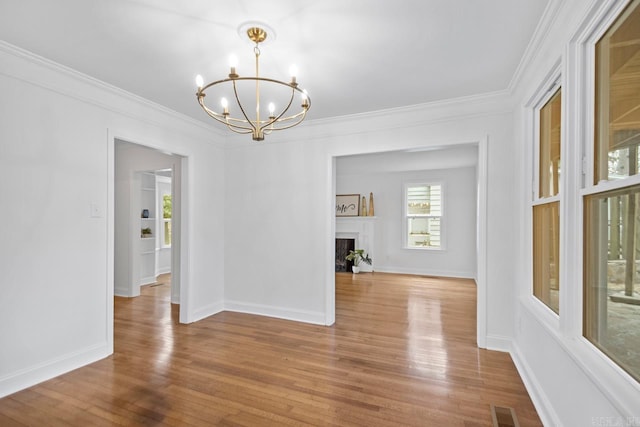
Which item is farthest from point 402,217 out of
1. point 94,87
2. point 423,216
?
point 94,87

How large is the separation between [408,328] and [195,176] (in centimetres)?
320

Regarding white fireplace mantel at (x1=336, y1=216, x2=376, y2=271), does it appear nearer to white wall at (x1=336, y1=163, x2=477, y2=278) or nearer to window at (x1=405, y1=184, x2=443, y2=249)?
white wall at (x1=336, y1=163, x2=477, y2=278)

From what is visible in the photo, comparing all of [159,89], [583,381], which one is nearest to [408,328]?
[583,381]

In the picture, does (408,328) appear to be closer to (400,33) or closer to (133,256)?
(400,33)

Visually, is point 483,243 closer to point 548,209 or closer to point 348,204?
point 548,209

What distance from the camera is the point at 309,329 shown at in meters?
3.85

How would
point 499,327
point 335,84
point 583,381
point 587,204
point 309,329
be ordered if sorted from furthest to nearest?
1. point 309,329
2. point 499,327
3. point 335,84
4. point 587,204
5. point 583,381

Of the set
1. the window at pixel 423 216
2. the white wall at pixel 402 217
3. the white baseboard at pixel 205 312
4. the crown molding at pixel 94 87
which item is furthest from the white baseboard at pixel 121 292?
the window at pixel 423 216

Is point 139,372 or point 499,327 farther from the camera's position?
point 499,327

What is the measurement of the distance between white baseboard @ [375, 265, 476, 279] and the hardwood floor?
10.7ft

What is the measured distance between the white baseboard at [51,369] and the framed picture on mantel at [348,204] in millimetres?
6057

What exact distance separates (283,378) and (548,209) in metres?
2.39

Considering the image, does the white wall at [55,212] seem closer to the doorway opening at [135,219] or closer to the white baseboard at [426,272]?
the doorway opening at [135,219]

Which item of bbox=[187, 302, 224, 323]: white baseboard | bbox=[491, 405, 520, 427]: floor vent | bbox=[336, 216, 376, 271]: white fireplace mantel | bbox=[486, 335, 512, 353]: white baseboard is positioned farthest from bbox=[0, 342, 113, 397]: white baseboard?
bbox=[336, 216, 376, 271]: white fireplace mantel
